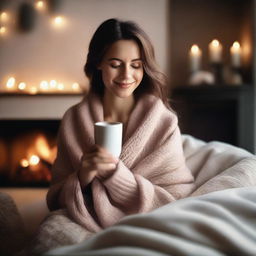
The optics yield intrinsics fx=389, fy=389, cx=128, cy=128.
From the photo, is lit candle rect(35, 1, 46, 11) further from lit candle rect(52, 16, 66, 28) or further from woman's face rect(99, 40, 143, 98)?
woman's face rect(99, 40, 143, 98)

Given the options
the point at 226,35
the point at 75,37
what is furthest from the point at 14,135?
the point at 226,35

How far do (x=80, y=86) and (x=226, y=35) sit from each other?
1.35 meters

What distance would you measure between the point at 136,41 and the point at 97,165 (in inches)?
16.3

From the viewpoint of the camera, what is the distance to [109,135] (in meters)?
0.94

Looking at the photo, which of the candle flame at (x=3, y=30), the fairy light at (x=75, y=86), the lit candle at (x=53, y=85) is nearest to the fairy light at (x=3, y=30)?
the candle flame at (x=3, y=30)

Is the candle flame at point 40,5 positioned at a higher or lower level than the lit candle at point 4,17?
higher

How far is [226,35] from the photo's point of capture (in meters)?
3.35

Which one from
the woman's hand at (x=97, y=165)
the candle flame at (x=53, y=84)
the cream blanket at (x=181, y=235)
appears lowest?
the cream blanket at (x=181, y=235)

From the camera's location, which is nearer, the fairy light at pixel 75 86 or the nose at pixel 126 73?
the nose at pixel 126 73

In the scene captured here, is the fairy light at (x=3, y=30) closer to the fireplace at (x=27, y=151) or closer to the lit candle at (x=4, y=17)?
the lit candle at (x=4, y=17)

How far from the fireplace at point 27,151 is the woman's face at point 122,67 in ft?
6.38

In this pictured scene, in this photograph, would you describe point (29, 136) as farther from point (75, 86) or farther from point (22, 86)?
point (75, 86)

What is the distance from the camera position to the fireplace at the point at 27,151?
3109 millimetres

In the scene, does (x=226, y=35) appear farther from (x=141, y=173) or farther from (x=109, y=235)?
(x=109, y=235)
